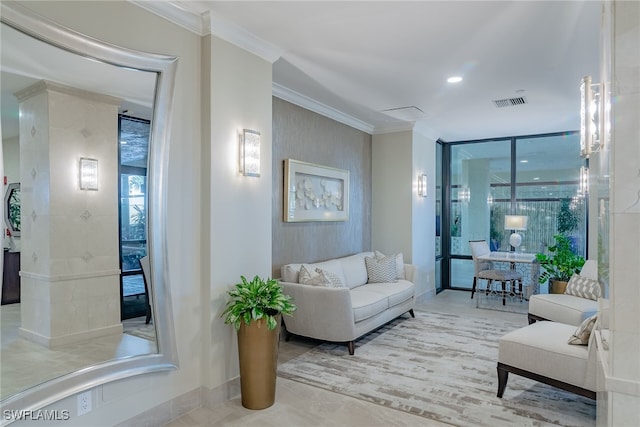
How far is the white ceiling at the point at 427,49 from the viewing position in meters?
2.73

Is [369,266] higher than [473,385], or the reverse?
[369,266]

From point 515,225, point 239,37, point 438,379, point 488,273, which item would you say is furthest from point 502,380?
point 515,225

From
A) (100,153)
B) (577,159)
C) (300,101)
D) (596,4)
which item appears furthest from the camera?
(577,159)

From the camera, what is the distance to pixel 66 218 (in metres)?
2.18

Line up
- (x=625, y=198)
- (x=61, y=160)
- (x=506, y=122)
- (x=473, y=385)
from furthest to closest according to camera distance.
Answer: (x=506, y=122)
(x=473, y=385)
(x=61, y=160)
(x=625, y=198)

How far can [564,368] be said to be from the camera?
274 centimetres

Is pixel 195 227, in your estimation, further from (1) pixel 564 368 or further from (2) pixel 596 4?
(2) pixel 596 4

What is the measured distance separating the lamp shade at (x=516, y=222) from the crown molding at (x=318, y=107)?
8.92ft

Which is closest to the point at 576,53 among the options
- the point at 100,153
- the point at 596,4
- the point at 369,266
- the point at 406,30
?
the point at 596,4

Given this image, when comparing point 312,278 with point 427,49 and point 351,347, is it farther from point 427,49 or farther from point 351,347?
point 427,49

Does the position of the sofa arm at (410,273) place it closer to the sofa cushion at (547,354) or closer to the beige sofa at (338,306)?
the beige sofa at (338,306)

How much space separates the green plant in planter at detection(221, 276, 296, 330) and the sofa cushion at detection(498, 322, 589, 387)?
66.0 inches

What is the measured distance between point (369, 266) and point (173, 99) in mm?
3485

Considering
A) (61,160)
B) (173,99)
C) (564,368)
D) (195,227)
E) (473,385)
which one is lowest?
(473,385)
